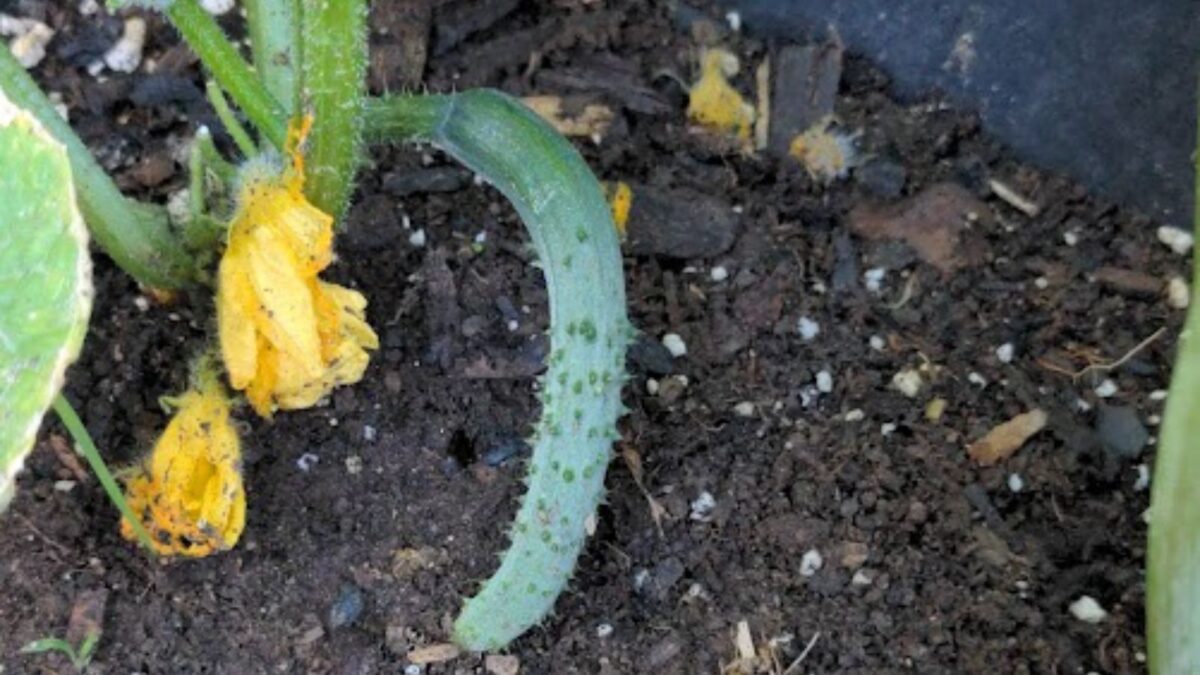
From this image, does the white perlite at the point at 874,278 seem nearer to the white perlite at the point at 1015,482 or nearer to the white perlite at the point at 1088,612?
the white perlite at the point at 1015,482

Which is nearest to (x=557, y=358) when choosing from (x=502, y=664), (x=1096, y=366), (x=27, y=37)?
(x=502, y=664)

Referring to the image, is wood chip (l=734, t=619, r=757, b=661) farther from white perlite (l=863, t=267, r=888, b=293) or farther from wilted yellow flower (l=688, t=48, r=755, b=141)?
wilted yellow flower (l=688, t=48, r=755, b=141)

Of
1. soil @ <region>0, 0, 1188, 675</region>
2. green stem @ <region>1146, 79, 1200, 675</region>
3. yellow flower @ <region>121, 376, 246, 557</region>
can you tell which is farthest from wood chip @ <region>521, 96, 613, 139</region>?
green stem @ <region>1146, 79, 1200, 675</region>

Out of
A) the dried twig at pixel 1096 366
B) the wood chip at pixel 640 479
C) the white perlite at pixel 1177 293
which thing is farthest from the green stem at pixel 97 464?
the white perlite at pixel 1177 293

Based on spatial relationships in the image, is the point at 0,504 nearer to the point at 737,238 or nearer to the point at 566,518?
the point at 566,518

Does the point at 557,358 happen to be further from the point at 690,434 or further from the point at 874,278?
the point at 874,278

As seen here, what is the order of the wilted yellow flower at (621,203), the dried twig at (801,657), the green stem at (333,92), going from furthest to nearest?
the wilted yellow flower at (621,203) → the dried twig at (801,657) → the green stem at (333,92)
